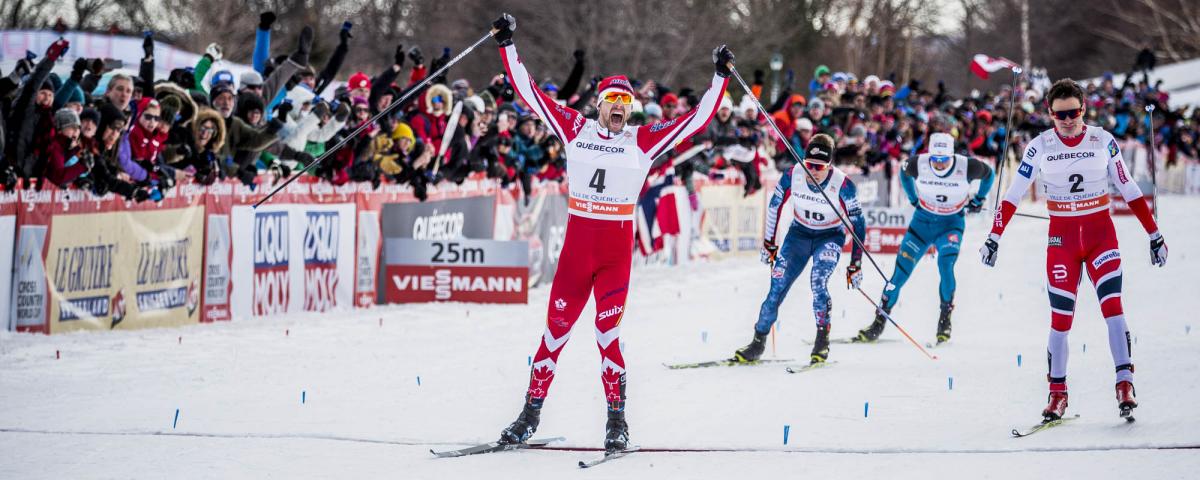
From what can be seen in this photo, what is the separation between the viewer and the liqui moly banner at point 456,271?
47.3ft

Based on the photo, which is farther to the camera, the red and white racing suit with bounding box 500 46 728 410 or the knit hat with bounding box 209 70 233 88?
the knit hat with bounding box 209 70 233 88

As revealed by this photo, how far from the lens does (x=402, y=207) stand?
1461 cm

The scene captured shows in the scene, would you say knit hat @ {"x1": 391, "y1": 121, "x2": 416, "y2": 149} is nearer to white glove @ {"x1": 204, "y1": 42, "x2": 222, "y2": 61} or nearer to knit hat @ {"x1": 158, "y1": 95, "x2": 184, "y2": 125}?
white glove @ {"x1": 204, "y1": 42, "x2": 222, "y2": 61}

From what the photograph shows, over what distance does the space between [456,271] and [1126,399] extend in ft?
27.0

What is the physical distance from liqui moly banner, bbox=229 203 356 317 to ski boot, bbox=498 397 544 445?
18.6 feet

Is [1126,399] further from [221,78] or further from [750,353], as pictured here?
[221,78]

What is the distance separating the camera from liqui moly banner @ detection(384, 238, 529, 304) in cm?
1443

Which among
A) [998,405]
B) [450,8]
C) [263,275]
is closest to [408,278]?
[263,275]

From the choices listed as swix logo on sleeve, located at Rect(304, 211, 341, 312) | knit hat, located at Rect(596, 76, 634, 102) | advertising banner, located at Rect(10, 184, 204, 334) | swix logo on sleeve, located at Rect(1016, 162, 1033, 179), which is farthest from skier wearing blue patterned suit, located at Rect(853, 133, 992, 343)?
advertising banner, located at Rect(10, 184, 204, 334)

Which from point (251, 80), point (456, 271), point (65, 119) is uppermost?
point (251, 80)

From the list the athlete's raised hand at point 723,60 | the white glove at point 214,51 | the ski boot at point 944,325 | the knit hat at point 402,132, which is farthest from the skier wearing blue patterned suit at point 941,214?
the white glove at point 214,51

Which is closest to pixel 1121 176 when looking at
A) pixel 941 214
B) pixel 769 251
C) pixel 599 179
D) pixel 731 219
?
pixel 769 251

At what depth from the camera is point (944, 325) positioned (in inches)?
475

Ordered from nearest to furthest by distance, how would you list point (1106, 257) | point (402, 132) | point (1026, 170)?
point (1106, 257)
point (1026, 170)
point (402, 132)
